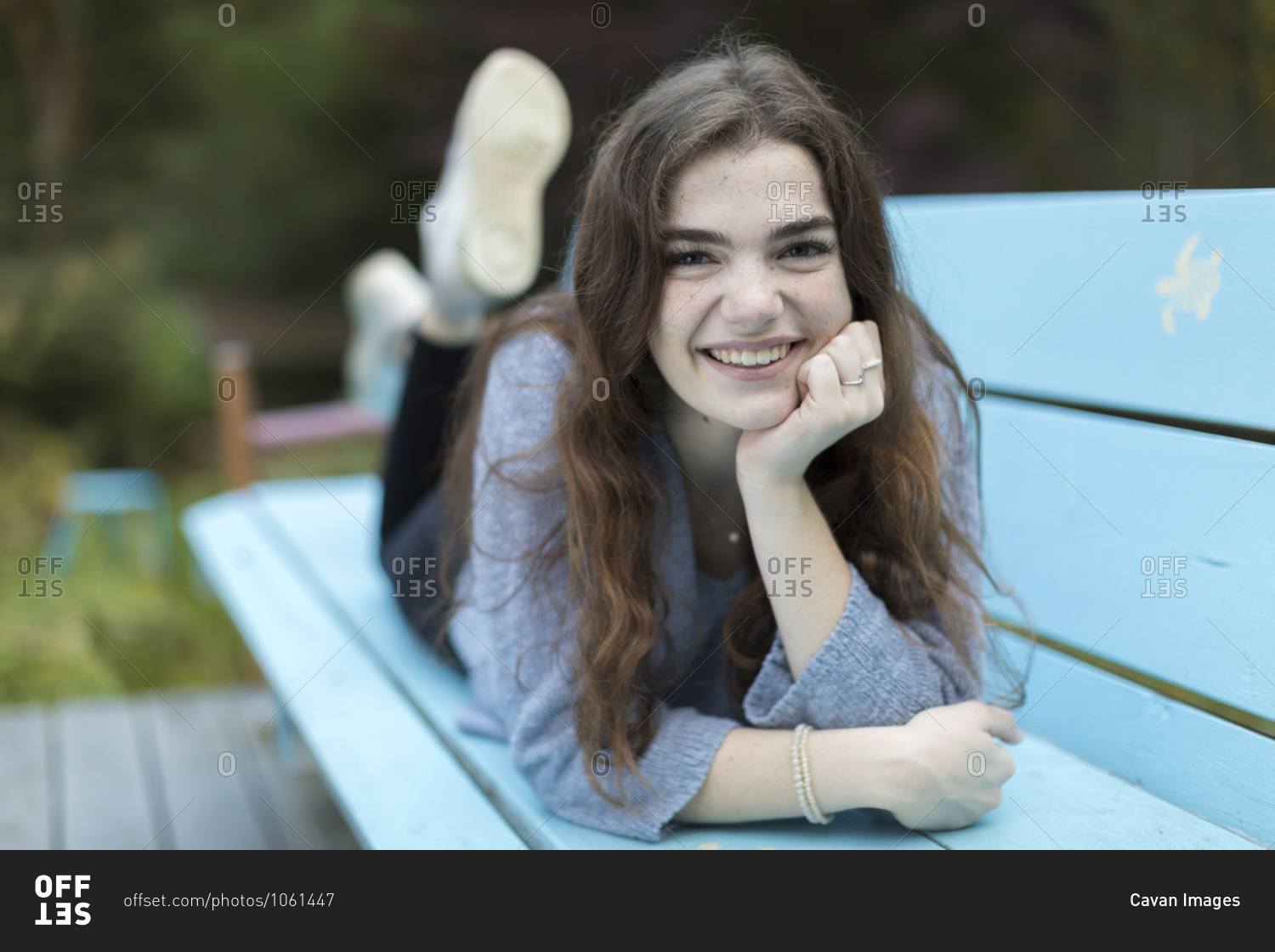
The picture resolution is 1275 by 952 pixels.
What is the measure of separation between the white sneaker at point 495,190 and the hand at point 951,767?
48.5 inches

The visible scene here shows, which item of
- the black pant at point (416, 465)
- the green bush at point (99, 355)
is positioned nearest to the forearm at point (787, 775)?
the black pant at point (416, 465)

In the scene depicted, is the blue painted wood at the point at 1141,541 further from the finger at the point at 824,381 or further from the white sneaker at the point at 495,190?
the white sneaker at the point at 495,190

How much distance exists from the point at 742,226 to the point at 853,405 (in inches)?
9.0

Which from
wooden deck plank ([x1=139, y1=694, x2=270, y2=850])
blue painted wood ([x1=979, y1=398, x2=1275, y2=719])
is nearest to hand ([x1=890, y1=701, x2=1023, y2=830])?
blue painted wood ([x1=979, y1=398, x2=1275, y2=719])

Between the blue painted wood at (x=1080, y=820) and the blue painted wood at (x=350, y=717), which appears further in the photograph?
the blue painted wood at (x=350, y=717)

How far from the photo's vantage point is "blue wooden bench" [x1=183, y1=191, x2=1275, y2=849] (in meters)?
1.31

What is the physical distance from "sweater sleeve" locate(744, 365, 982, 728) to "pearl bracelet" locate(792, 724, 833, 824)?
5cm

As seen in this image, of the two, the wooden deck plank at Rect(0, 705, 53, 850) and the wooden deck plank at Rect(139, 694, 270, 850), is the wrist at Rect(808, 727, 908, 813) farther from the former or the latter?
the wooden deck plank at Rect(0, 705, 53, 850)

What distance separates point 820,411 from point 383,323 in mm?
1798

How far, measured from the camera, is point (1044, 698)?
1.70 meters

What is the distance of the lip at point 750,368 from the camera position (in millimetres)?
1259

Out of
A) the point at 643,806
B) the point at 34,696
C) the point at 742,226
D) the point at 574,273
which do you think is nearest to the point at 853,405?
the point at 742,226

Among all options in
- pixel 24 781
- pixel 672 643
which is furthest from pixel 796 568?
pixel 24 781
